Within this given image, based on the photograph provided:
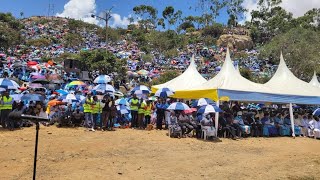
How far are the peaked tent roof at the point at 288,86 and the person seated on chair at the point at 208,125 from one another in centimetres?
448

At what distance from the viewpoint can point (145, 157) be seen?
1035 centimetres

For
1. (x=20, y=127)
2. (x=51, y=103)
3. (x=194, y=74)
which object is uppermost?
(x=194, y=74)

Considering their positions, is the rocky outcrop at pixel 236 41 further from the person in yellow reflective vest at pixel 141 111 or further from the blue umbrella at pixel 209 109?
the blue umbrella at pixel 209 109

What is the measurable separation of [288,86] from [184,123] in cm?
760

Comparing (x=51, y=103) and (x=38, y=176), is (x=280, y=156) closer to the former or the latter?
(x=38, y=176)

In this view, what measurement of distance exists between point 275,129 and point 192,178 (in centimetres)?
984

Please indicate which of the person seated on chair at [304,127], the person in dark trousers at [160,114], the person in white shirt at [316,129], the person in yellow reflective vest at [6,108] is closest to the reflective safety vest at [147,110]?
the person in dark trousers at [160,114]

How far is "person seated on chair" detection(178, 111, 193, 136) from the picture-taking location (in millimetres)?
14641

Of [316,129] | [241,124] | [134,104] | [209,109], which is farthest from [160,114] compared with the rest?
[316,129]

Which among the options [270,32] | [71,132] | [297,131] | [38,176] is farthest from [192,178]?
[270,32]

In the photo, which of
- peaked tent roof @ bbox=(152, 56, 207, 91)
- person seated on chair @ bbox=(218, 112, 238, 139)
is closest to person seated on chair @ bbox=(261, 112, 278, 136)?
person seated on chair @ bbox=(218, 112, 238, 139)

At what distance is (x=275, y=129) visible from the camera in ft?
55.8

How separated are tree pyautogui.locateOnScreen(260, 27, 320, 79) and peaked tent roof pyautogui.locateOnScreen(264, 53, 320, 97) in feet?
40.0

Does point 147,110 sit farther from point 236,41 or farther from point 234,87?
point 236,41
